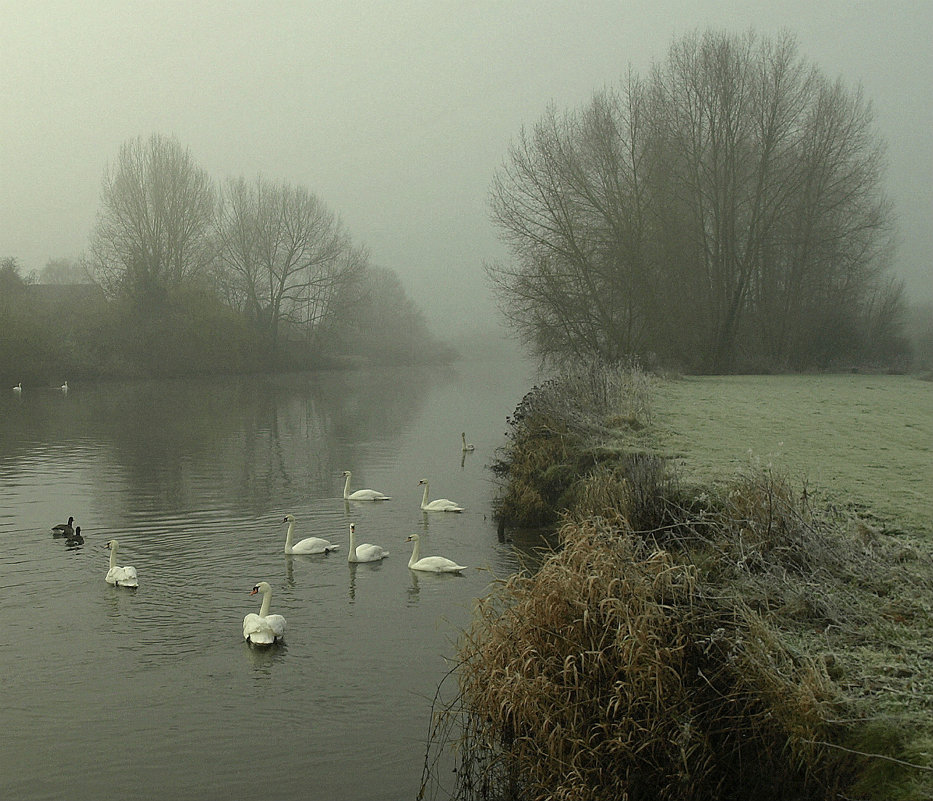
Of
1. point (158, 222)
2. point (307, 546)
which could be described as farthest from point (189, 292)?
point (307, 546)

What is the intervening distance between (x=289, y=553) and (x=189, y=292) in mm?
44978

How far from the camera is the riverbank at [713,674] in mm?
4645

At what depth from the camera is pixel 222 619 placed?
9.32 meters

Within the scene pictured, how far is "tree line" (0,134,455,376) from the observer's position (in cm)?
4809

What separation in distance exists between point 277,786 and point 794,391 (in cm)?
2041

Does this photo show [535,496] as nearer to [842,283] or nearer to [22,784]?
[22,784]

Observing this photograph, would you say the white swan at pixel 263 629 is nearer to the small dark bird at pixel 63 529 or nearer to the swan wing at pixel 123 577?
the swan wing at pixel 123 577

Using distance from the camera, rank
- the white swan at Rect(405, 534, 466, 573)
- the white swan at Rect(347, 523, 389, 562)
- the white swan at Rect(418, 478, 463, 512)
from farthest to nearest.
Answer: the white swan at Rect(418, 478, 463, 512) → the white swan at Rect(347, 523, 389, 562) → the white swan at Rect(405, 534, 466, 573)

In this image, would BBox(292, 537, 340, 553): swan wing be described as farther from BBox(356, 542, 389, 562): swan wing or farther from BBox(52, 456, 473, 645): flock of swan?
BBox(356, 542, 389, 562): swan wing

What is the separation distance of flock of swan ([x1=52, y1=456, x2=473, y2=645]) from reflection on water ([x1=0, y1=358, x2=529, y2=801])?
0.47 feet

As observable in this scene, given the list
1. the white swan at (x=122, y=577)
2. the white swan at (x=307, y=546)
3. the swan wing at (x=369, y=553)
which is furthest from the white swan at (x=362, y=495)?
the white swan at (x=122, y=577)

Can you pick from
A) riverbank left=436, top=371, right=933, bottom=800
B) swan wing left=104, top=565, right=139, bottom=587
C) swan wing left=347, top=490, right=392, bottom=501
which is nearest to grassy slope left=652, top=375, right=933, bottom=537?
riverbank left=436, top=371, right=933, bottom=800

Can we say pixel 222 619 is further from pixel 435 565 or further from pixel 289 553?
pixel 435 565

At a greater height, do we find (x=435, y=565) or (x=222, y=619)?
(x=435, y=565)
